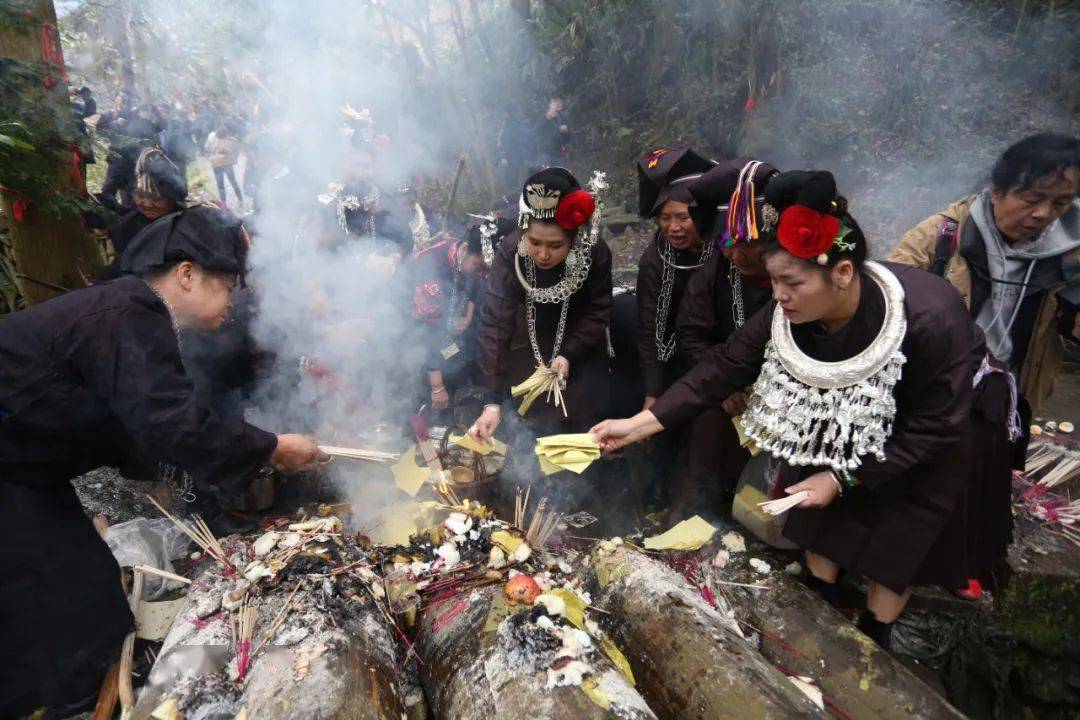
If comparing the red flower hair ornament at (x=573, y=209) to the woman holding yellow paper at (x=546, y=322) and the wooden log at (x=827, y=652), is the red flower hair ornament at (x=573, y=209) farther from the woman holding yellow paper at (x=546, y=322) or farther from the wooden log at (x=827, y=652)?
the wooden log at (x=827, y=652)

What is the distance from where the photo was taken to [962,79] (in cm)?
996

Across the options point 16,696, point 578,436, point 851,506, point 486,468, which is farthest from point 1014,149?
point 16,696

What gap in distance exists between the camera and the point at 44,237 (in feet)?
13.9

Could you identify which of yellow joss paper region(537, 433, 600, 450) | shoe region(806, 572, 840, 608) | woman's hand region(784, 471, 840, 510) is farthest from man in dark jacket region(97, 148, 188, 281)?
shoe region(806, 572, 840, 608)

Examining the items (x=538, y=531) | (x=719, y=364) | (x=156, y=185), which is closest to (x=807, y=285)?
(x=719, y=364)

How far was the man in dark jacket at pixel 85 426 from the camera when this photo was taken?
2160 millimetres

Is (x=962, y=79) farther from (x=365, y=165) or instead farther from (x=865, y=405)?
(x=865, y=405)

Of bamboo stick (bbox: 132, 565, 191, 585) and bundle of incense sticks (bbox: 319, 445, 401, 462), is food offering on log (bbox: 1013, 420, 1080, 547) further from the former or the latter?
bamboo stick (bbox: 132, 565, 191, 585)

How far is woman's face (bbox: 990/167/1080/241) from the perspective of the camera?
8.80ft

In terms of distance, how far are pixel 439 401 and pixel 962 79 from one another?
1093 centimetres

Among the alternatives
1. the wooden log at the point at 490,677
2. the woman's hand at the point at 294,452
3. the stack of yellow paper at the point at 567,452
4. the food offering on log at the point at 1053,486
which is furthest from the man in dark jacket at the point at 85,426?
the food offering on log at the point at 1053,486

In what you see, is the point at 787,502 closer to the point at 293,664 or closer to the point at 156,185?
the point at 293,664

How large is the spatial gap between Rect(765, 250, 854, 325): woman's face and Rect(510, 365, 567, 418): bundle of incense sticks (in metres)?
1.83

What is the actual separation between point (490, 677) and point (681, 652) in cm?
69
